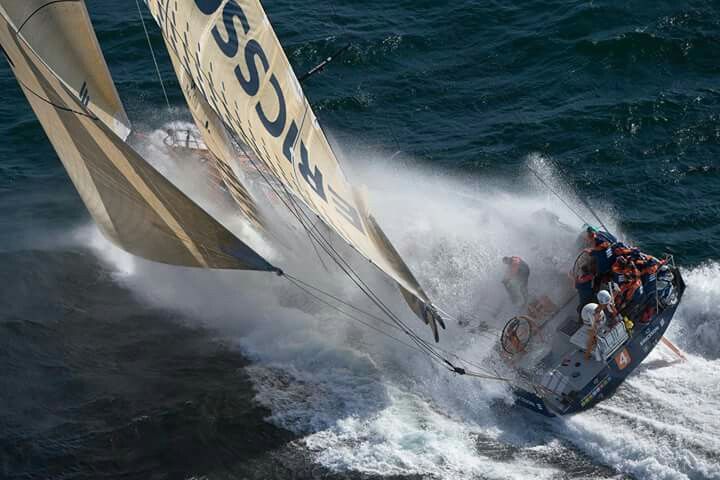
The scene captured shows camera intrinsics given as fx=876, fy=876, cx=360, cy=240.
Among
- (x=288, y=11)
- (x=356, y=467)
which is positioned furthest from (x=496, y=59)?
(x=356, y=467)

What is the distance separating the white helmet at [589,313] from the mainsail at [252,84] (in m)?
3.32

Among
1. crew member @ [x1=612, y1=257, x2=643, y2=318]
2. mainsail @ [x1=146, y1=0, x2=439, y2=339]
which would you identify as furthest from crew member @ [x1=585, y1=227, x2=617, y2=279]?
mainsail @ [x1=146, y1=0, x2=439, y2=339]

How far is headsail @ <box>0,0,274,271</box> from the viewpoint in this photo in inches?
559

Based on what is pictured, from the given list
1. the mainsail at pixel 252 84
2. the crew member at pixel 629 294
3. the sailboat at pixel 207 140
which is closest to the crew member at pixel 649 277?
the crew member at pixel 629 294

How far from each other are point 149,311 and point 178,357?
6.00 feet

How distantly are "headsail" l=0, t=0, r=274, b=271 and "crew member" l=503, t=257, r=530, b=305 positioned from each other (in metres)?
7.05

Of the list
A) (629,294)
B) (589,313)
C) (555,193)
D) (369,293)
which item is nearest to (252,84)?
(369,293)

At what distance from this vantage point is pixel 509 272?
19500 mm

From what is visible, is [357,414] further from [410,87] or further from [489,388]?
[410,87]

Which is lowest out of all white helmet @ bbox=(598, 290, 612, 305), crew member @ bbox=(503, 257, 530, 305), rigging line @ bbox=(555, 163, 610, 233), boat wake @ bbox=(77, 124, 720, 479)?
boat wake @ bbox=(77, 124, 720, 479)

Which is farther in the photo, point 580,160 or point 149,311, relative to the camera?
point 580,160

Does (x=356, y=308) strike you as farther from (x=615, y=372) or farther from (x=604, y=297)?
(x=615, y=372)

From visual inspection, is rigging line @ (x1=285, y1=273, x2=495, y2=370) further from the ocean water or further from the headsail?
the headsail

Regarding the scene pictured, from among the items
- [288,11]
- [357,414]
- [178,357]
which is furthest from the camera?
[288,11]
